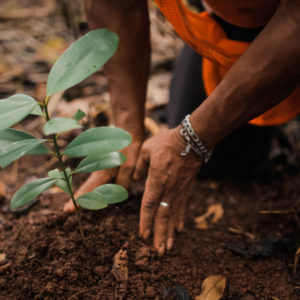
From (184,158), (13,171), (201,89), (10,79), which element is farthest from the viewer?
(10,79)

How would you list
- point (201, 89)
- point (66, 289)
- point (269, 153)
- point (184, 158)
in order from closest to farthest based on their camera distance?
1. point (66, 289)
2. point (184, 158)
3. point (201, 89)
4. point (269, 153)

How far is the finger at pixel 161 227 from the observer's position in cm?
107

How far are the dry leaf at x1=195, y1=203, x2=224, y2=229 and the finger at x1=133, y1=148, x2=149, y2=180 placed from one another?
39 centimetres

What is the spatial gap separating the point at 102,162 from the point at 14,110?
10.2 inches

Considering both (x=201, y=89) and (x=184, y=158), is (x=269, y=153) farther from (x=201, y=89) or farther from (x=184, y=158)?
(x=184, y=158)

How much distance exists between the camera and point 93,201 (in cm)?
82

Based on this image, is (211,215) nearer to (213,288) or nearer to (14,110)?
(213,288)

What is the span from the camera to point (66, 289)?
872 millimetres

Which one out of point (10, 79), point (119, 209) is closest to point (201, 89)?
point (119, 209)

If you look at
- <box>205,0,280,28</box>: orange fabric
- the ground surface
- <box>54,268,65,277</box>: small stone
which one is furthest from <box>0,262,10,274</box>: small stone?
<box>205,0,280,28</box>: orange fabric

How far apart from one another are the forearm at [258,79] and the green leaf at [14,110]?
0.53m

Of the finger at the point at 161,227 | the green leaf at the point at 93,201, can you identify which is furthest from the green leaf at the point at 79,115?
the finger at the point at 161,227

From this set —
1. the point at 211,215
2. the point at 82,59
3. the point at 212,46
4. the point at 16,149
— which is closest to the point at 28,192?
the point at 16,149

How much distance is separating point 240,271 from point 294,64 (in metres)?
0.68
